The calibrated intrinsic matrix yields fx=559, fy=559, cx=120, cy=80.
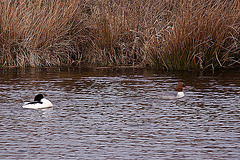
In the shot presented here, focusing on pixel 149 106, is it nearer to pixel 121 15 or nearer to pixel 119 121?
pixel 119 121

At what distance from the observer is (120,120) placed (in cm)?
966

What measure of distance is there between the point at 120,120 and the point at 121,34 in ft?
39.3

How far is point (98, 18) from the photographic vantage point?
71.1ft

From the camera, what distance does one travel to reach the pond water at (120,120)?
7312 mm

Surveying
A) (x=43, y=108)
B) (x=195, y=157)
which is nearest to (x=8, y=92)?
(x=43, y=108)

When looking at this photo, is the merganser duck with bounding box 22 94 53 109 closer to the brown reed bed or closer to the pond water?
the pond water

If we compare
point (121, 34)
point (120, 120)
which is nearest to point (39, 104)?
point (120, 120)

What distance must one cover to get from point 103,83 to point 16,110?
5.16m

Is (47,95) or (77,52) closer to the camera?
(47,95)

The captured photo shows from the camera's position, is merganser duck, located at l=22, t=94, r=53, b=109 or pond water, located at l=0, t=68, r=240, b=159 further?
merganser duck, located at l=22, t=94, r=53, b=109

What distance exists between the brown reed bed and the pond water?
2298 millimetres

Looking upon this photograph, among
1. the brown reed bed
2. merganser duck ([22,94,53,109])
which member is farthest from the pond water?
the brown reed bed

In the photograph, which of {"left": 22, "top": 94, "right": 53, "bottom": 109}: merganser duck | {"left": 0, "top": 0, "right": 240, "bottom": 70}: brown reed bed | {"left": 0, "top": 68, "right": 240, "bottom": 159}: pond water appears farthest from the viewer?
{"left": 0, "top": 0, "right": 240, "bottom": 70}: brown reed bed

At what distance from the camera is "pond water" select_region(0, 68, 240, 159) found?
731cm
